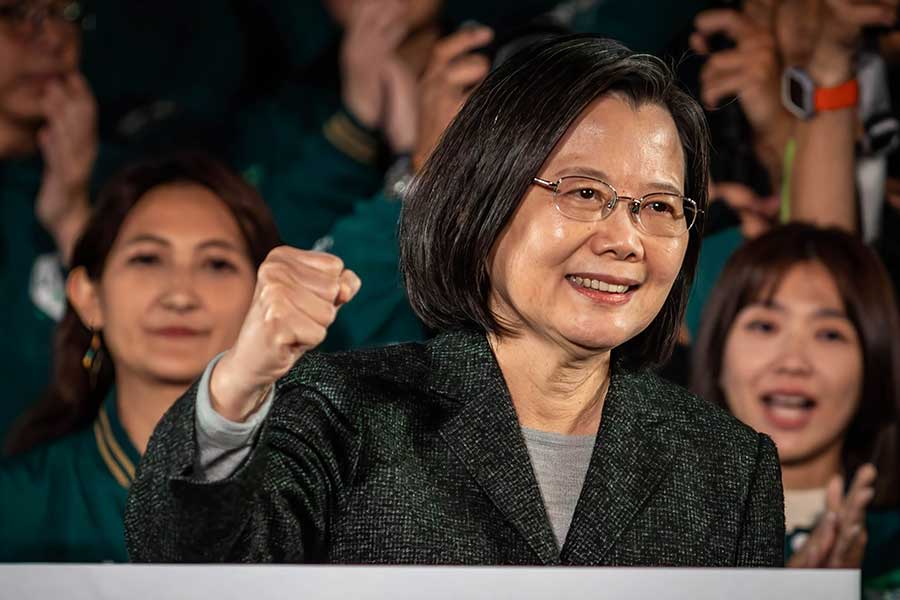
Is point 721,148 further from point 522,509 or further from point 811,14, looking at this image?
point 522,509

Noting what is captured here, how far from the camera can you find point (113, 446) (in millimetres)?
2607

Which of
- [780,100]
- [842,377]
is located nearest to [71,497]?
[842,377]

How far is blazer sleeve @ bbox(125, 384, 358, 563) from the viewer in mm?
1014

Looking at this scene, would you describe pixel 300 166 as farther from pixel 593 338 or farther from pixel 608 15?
pixel 593 338

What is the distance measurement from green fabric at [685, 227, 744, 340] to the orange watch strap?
0.43m

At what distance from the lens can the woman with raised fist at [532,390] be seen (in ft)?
3.81

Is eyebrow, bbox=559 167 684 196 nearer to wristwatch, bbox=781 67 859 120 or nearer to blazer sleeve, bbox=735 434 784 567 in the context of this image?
blazer sleeve, bbox=735 434 784 567

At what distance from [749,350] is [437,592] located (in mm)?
1973

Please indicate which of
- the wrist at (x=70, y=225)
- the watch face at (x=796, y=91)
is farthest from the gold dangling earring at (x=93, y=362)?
the watch face at (x=796, y=91)

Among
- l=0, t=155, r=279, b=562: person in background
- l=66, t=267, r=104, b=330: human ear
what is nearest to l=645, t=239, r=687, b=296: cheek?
l=0, t=155, r=279, b=562: person in background

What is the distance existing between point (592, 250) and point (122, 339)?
1.64 metres

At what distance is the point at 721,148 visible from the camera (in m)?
2.88

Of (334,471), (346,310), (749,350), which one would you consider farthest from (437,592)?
(749,350)

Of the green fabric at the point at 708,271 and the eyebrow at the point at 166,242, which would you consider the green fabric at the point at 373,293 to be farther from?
the green fabric at the point at 708,271
